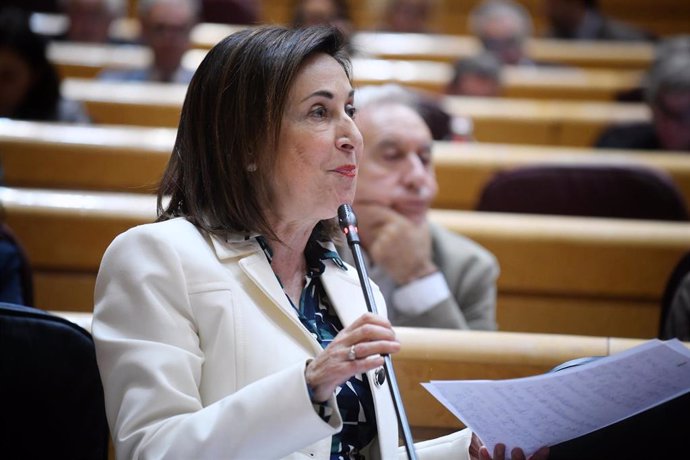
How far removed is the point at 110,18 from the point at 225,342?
2.28m

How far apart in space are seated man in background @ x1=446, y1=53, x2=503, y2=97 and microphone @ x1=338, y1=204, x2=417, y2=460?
5.49 ft

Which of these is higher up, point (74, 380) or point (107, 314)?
point (107, 314)

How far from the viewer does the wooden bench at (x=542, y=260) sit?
1.44 meters

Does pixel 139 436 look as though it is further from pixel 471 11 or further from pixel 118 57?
pixel 471 11

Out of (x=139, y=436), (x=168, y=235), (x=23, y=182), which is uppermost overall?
(x=168, y=235)

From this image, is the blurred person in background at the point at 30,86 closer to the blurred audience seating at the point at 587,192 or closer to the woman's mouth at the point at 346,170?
the blurred audience seating at the point at 587,192

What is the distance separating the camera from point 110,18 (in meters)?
2.85

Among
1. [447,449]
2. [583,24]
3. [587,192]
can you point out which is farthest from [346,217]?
[583,24]

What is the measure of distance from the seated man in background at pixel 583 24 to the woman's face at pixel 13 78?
174cm

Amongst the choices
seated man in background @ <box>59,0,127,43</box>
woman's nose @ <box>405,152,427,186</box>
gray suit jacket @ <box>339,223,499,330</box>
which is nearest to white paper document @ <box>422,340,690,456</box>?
gray suit jacket @ <box>339,223,499,330</box>

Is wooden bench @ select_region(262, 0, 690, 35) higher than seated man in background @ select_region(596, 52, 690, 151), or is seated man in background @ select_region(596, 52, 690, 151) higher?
wooden bench @ select_region(262, 0, 690, 35)

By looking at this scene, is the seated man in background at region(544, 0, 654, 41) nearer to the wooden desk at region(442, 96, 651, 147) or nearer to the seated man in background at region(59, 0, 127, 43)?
the wooden desk at region(442, 96, 651, 147)

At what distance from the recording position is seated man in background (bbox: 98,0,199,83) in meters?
2.36

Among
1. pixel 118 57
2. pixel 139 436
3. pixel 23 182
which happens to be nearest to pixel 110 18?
pixel 118 57
